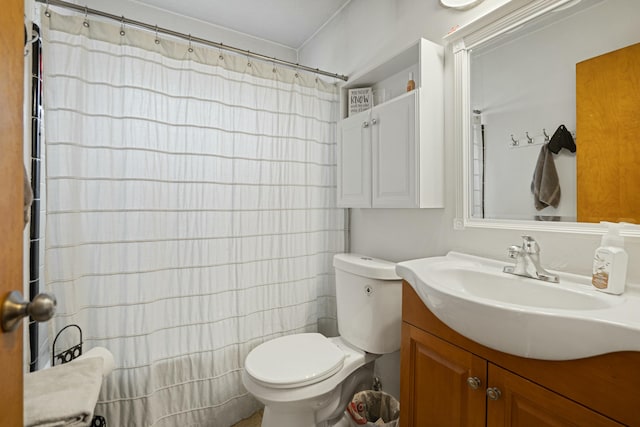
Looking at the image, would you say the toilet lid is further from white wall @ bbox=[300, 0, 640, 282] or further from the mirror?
the mirror

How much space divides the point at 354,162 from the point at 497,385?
121 centimetres

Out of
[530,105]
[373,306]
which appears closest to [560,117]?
[530,105]

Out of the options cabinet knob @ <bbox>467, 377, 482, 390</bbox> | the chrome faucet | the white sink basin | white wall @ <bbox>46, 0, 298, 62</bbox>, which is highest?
white wall @ <bbox>46, 0, 298, 62</bbox>

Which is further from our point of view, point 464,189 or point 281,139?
point 281,139

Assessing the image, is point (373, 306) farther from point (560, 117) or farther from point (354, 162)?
point (560, 117)

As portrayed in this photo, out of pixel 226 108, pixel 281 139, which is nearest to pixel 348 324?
pixel 281 139

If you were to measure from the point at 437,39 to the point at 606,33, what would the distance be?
63 centimetres

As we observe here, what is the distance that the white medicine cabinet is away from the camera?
132 cm

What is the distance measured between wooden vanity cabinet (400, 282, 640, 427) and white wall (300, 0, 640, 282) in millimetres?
409

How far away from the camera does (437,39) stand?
1.39 m

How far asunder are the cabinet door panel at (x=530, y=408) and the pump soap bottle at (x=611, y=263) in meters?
0.34

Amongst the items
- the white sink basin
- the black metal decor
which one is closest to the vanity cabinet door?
the white sink basin

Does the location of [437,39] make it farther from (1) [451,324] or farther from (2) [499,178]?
(1) [451,324]

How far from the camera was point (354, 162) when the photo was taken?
→ 171 centimetres
